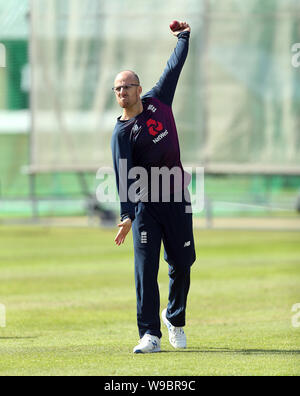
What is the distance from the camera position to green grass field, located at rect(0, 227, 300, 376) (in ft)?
24.5

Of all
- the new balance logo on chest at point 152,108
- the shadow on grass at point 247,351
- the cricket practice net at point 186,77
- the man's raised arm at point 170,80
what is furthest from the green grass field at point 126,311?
the cricket practice net at point 186,77

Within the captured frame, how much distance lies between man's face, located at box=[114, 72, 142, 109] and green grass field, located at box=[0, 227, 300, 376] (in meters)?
1.92

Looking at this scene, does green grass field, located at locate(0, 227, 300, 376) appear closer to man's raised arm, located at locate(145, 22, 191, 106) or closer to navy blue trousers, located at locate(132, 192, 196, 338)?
navy blue trousers, located at locate(132, 192, 196, 338)

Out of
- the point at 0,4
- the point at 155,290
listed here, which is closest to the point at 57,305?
the point at 155,290

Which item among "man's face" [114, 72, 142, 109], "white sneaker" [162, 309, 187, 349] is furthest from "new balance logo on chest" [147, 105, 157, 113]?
"white sneaker" [162, 309, 187, 349]

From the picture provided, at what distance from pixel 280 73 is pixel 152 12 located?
3254mm

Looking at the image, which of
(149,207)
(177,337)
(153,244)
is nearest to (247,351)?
(177,337)

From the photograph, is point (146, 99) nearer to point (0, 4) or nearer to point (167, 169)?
point (167, 169)

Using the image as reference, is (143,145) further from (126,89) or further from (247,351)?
(247,351)

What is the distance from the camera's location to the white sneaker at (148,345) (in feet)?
26.0

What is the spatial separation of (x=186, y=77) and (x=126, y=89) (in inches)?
591

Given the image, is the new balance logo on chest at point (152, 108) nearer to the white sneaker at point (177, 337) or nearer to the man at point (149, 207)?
the man at point (149, 207)

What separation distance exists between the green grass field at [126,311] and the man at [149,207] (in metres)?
0.41

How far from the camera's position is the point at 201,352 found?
7.98 metres
